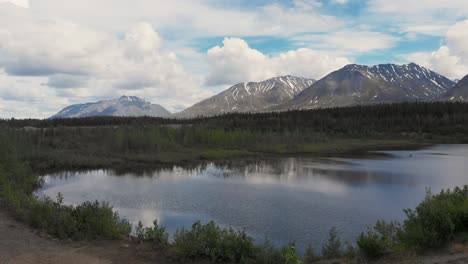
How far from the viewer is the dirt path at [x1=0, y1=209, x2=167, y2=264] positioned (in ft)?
40.7

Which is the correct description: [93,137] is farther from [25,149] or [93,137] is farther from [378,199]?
[378,199]

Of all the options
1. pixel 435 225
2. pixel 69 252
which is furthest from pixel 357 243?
pixel 69 252

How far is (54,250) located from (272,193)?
22.5 meters

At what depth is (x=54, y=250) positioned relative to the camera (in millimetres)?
13516

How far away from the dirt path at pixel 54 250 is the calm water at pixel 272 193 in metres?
7.46

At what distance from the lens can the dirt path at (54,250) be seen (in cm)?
1241

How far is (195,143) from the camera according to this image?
86.1 m

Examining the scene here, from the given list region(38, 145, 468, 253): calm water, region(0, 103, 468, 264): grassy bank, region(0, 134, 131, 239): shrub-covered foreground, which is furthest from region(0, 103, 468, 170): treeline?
region(0, 134, 131, 239): shrub-covered foreground

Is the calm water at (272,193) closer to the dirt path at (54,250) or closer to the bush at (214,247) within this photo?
the bush at (214,247)

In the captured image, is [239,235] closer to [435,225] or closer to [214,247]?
[214,247]

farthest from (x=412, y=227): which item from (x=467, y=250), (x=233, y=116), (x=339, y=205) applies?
(x=233, y=116)

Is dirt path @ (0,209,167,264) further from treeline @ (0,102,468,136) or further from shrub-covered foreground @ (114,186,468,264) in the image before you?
treeline @ (0,102,468,136)

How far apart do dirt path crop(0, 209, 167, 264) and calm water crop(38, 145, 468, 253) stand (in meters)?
7.46

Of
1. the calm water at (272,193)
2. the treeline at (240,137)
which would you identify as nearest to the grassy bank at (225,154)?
the treeline at (240,137)
